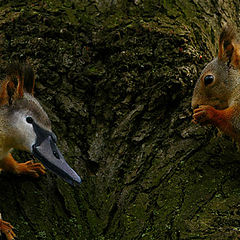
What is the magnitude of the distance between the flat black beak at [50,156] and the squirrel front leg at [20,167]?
0.39 meters

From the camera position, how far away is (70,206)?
3.31 meters

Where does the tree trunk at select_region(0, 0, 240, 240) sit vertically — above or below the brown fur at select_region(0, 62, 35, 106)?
below

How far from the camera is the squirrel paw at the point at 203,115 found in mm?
3613

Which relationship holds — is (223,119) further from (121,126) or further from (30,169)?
(30,169)

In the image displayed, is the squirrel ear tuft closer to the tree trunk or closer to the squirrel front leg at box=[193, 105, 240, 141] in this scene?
the tree trunk

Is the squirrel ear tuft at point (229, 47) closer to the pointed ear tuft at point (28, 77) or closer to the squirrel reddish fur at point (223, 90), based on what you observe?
the squirrel reddish fur at point (223, 90)

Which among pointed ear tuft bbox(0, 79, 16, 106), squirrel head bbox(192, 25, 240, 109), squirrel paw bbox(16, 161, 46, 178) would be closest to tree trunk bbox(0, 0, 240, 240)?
squirrel paw bbox(16, 161, 46, 178)

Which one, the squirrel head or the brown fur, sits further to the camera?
the squirrel head

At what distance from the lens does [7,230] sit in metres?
2.91

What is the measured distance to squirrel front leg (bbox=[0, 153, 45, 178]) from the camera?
340 cm

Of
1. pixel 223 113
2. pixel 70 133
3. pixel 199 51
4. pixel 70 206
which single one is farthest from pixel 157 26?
pixel 70 206

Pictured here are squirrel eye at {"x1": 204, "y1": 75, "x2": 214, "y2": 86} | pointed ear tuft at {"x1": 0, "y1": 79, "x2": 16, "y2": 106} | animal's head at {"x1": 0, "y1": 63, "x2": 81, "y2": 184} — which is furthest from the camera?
squirrel eye at {"x1": 204, "y1": 75, "x2": 214, "y2": 86}

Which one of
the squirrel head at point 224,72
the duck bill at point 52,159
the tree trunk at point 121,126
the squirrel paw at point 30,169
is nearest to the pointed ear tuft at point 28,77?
the tree trunk at point 121,126

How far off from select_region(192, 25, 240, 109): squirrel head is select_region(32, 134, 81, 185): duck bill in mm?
1699
